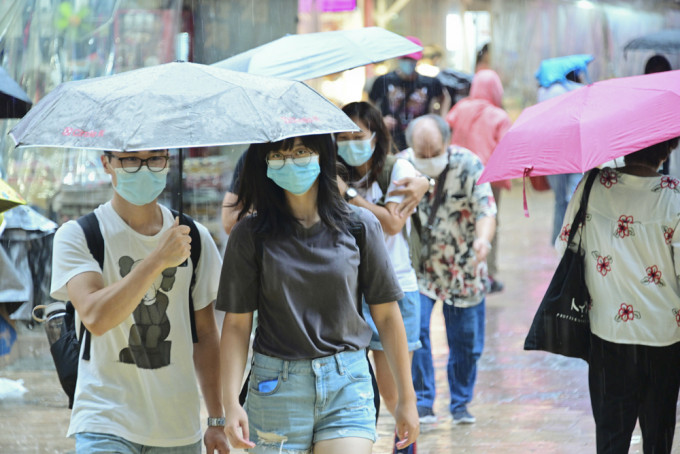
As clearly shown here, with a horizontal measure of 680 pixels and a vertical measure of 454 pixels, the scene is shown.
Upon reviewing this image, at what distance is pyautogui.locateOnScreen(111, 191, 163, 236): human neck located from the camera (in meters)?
3.73

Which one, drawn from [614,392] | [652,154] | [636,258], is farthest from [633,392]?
[652,154]

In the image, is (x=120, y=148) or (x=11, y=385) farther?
(x=11, y=385)

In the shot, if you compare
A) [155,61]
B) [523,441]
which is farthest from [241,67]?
[155,61]

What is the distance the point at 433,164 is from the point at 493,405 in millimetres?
1640

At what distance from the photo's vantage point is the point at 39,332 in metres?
9.59

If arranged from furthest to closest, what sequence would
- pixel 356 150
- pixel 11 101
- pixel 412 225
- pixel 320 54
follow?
1. pixel 412 225
2. pixel 11 101
3. pixel 320 54
4. pixel 356 150

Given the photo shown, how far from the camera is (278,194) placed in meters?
3.91

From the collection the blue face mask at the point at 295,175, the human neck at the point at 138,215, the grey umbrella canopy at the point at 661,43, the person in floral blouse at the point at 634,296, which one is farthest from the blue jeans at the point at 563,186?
the human neck at the point at 138,215

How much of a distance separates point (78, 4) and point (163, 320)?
27.6 ft

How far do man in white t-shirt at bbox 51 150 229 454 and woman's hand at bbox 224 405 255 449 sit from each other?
195mm

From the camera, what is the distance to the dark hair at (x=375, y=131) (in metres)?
5.46

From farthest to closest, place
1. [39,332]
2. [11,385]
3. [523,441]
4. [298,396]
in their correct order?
1. [39,332]
2. [11,385]
3. [523,441]
4. [298,396]

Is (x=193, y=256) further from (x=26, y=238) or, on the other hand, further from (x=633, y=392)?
(x=26, y=238)

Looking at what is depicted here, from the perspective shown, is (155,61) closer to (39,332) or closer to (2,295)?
(39,332)
